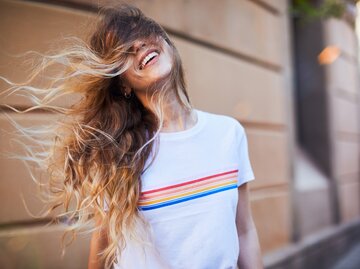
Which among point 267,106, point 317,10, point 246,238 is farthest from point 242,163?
point 317,10

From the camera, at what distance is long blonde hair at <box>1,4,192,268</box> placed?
1.74 metres

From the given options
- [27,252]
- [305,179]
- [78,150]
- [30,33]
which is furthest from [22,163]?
[305,179]

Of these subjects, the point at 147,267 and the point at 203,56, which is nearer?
the point at 147,267

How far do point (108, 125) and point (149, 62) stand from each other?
0.31m

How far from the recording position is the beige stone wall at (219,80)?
2830 millimetres

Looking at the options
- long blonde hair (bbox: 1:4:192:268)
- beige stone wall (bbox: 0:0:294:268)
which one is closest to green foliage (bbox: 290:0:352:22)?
beige stone wall (bbox: 0:0:294:268)

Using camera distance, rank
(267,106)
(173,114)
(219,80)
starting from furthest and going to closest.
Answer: (267,106) → (219,80) → (173,114)

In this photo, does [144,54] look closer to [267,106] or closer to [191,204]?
[191,204]

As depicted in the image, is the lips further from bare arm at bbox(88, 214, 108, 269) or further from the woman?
bare arm at bbox(88, 214, 108, 269)

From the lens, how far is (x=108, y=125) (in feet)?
6.12

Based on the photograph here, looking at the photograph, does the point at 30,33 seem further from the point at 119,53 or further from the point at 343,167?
the point at 343,167

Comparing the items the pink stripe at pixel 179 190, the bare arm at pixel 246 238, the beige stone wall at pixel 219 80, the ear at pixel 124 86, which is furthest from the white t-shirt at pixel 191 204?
the beige stone wall at pixel 219 80

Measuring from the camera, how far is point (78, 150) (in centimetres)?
184

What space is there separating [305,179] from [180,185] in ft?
19.1
